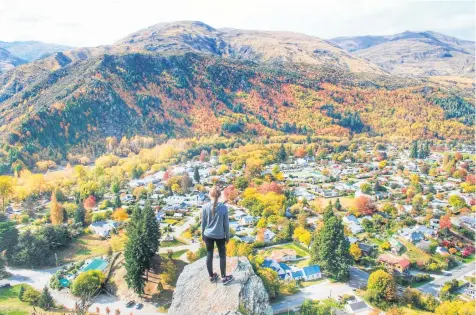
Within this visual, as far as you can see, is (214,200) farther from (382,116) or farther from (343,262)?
(382,116)

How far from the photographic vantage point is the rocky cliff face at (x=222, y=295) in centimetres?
633

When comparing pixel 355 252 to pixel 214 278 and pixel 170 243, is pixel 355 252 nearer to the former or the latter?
pixel 170 243

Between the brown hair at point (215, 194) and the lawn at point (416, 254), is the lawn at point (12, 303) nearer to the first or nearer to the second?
the brown hair at point (215, 194)

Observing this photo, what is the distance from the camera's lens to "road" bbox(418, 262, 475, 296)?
79.2ft

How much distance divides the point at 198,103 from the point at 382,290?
266 ft

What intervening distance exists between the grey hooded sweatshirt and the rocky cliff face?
0.99m

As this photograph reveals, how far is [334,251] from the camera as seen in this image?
2489 cm

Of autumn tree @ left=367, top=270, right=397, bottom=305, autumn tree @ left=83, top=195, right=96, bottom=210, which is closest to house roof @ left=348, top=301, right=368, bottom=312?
autumn tree @ left=367, top=270, right=397, bottom=305

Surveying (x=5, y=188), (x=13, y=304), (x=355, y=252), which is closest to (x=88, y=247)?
(x=13, y=304)

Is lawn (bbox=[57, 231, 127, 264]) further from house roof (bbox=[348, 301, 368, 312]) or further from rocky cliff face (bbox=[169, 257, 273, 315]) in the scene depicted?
rocky cliff face (bbox=[169, 257, 273, 315])

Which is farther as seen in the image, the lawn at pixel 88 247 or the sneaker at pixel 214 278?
the lawn at pixel 88 247

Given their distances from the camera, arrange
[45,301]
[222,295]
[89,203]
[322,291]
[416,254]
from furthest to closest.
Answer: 1. [89,203]
2. [416,254]
3. [322,291]
4. [45,301]
5. [222,295]

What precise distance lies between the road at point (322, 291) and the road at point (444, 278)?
4009 millimetres

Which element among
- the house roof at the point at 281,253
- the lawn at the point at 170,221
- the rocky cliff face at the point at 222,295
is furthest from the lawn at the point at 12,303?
the rocky cliff face at the point at 222,295
